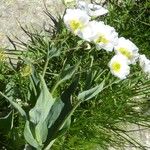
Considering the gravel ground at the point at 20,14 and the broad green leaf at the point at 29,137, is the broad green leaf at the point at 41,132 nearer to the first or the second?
the broad green leaf at the point at 29,137

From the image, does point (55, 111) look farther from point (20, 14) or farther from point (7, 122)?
point (20, 14)

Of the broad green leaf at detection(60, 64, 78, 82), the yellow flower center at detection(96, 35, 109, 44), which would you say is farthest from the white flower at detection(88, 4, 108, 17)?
the broad green leaf at detection(60, 64, 78, 82)

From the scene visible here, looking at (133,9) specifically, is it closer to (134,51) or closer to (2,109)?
(134,51)

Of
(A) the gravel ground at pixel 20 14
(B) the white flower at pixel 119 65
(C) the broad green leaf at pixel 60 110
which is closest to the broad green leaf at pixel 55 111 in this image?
(C) the broad green leaf at pixel 60 110

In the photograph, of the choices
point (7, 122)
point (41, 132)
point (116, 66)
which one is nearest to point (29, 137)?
point (41, 132)

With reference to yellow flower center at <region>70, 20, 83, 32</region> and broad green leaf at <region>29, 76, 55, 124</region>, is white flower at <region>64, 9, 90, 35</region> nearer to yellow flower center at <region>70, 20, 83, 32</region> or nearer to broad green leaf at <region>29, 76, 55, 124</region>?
yellow flower center at <region>70, 20, 83, 32</region>
